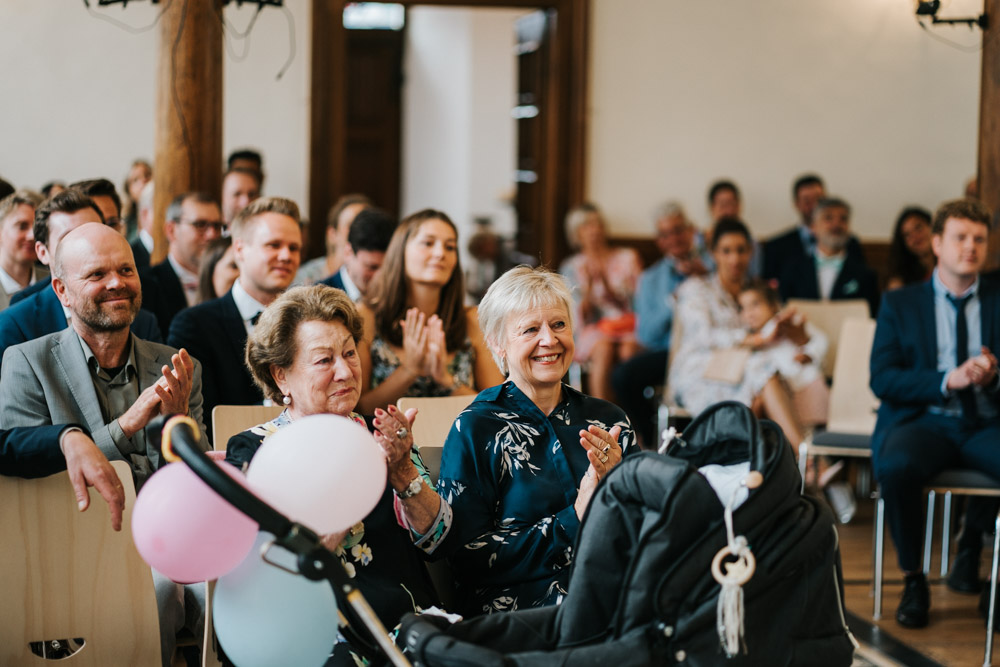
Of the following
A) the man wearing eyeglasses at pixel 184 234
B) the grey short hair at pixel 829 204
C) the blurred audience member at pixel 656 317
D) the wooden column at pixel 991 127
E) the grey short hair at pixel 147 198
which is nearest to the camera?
the man wearing eyeglasses at pixel 184 234

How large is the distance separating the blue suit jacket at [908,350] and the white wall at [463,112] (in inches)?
224

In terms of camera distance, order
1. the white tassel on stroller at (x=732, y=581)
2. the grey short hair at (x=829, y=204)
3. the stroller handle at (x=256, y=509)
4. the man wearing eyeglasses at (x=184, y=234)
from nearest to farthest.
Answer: the stroller handle at (x=256, y=509) → the white tassel on stroller at (x=732, y=581) → the man wearing eyeglasses at (x=184, y=234) → the grey short hair at (x=829, y=204)

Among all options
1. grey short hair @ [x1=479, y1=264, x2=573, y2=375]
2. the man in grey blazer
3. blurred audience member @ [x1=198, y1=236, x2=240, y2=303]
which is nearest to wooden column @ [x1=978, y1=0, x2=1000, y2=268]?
grey short hair @ [x1=479, y1=264, x2=573, y2=375]

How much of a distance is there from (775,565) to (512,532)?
2.37 feet

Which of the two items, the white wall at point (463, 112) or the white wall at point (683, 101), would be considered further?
the white wall at point (463, 112)

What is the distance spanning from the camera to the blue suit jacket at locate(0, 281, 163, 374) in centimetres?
A: 288

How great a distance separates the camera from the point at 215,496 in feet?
5.49

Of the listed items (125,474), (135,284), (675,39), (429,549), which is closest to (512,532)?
(429,549)

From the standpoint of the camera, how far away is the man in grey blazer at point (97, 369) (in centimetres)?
251

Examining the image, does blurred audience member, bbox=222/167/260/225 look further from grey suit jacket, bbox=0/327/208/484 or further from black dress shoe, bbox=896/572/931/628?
black dress shoe, bbox=896/572/931/628

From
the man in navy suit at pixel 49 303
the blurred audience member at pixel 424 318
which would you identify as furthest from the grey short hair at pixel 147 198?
the blurred audience member at pixel 424 318

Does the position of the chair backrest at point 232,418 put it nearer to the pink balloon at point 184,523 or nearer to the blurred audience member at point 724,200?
the pink balloon at point 184,523

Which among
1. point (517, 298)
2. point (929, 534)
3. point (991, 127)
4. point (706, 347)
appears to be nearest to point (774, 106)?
point (706, 347)

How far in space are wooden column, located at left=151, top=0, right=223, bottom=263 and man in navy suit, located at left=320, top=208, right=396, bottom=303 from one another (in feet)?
2.30
